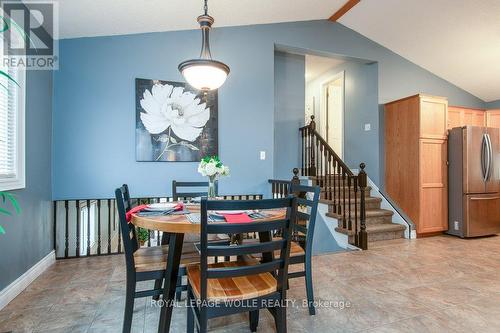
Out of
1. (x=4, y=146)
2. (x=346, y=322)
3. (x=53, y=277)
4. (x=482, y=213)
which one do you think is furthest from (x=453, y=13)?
(x=53, y=277)

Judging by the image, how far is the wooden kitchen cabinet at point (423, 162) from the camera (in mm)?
4141

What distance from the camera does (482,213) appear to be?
13.7ft

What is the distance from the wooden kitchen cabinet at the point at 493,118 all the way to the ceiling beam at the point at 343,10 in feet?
11.7

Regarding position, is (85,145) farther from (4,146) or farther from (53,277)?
(53,277)

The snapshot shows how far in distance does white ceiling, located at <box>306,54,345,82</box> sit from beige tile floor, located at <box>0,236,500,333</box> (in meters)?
3.74

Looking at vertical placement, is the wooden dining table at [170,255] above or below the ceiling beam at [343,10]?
below

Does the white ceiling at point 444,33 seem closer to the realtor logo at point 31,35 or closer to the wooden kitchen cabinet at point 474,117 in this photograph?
the wooden kitchen cabinet at point 474,117

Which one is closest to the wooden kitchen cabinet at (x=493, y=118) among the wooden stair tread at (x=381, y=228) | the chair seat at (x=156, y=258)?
the wooden stair tread at (x=381, y=228)

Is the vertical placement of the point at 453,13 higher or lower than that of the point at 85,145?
higher

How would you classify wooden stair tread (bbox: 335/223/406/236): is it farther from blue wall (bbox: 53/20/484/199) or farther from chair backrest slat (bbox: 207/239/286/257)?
chair backrest slat (bbox: 207/239/286/257)

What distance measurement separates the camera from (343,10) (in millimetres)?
4191

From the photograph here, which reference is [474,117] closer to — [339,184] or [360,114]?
[360,114]

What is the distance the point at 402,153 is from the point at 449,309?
2.84m

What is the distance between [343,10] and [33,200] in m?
4.69
